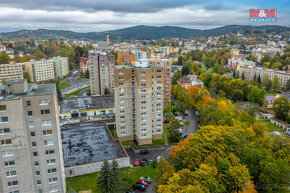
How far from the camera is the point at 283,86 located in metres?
88.1

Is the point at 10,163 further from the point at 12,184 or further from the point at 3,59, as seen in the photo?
the point at 3,59

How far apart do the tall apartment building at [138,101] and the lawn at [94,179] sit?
7.91 m

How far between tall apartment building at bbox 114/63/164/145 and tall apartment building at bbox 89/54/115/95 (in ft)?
98.7

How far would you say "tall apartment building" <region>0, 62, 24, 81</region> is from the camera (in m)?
79.6

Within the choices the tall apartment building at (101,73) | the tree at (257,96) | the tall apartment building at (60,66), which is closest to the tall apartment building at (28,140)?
the tall apartment building at (101,73)

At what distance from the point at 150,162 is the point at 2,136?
71.4 feet

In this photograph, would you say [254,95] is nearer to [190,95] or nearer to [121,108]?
[190,95]

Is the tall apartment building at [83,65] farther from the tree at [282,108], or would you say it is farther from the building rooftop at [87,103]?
the tree at [282,108]

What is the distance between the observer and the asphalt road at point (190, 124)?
47594mm

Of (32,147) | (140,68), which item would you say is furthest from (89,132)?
(32,147)

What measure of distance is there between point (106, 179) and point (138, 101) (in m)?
16.8

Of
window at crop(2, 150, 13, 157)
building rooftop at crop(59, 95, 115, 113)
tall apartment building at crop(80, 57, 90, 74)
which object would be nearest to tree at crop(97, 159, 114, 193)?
window at crop(2, 150, 13, 157)

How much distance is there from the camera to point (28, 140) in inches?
831

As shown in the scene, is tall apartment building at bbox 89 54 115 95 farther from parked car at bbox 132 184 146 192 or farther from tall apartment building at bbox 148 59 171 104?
parked car at bbox 132 184 146 192
